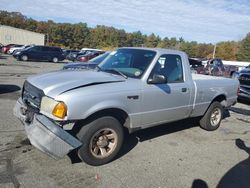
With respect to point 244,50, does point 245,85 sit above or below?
below

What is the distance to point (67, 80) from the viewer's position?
15.0ft

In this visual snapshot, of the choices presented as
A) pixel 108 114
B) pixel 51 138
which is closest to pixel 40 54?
pixel 108 114

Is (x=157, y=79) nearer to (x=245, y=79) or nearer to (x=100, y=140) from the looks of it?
(x=100, y=140)

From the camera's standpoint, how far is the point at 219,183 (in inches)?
178

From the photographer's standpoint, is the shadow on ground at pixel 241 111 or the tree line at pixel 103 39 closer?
the shadow on ground at pixel 241 111

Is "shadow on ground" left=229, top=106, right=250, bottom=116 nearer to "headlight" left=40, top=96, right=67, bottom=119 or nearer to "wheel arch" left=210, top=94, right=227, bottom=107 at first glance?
"wheel arch" left=210, top=94, right=227, bottom=107

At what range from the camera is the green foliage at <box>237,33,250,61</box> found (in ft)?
290

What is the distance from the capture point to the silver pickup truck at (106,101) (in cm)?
412

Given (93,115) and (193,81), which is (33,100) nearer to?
(93,115)

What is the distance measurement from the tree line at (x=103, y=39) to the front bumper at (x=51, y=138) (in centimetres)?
8779

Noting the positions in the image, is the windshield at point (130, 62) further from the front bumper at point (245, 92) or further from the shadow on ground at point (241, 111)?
the front bumper at point (245, 92)

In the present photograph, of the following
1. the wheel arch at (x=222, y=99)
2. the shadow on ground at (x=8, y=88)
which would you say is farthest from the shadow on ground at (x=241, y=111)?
the shadow on ground at (x=8, y=88)

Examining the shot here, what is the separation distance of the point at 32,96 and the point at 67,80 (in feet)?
2.06

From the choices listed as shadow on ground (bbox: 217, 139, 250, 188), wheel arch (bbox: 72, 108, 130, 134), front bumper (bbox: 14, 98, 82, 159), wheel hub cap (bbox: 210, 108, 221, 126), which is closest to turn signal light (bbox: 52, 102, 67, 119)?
front bumper (bbox: 14, 98, 82, 159)
